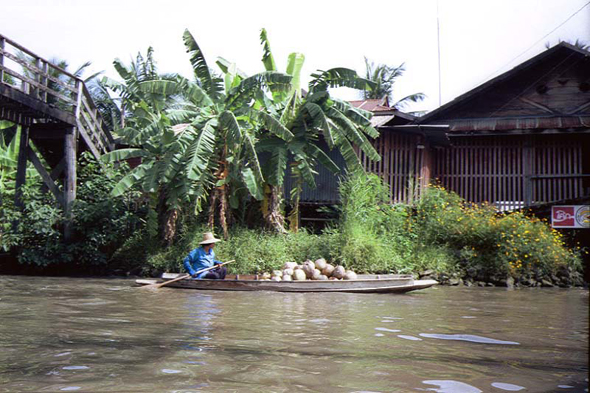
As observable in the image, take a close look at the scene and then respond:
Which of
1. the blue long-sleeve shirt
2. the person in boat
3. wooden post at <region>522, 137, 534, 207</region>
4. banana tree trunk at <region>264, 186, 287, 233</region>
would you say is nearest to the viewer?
the person in boat

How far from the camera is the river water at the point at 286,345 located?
3.88m

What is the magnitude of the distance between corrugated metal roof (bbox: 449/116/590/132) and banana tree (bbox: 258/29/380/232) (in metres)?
3.91

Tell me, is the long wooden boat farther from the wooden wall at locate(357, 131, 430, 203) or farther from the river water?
the wooden wall at locate(357, 131, 430, 203)

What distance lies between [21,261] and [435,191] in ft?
35.4

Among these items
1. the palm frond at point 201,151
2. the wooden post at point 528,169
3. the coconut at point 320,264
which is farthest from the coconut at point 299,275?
the wooden post at point 528,169

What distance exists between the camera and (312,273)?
39.1ft

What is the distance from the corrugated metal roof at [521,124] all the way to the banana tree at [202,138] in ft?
20.6

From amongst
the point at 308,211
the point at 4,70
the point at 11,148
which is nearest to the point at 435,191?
the point at 308,211

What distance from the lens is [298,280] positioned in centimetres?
1120

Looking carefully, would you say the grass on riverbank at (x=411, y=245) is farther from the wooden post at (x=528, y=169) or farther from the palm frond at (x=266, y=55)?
the palm frond at (x=266, y=55)

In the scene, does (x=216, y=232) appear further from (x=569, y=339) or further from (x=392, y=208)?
(x=569, y=339)

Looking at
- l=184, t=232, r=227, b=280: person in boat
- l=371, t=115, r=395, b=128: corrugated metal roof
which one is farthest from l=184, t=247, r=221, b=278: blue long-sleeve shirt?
l=371, t=115, r=395, b=128: corrugated metal roof

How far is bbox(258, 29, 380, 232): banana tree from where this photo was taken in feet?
44.9

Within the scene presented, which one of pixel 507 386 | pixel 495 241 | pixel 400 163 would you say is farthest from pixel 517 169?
pixel 507 386
